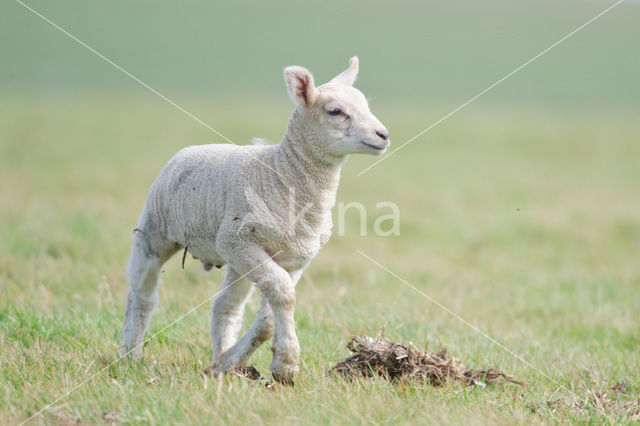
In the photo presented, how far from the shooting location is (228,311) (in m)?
5.21

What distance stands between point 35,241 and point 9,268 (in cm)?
134

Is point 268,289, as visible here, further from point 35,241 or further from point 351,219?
point 351,219

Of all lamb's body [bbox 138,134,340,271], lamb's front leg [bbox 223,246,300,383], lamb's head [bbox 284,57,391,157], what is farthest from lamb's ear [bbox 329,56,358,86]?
lamb's front leg [bbox 223,246,300,383]

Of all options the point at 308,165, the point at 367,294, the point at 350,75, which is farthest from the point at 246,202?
the point at 367,294

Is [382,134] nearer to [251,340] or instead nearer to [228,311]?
[251,340]

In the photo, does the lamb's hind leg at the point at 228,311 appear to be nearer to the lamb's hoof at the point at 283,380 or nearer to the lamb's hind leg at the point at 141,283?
the lamb's hind leg at the point at 141,283

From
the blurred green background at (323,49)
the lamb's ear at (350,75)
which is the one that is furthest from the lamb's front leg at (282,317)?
the blurred green background at (323,49)

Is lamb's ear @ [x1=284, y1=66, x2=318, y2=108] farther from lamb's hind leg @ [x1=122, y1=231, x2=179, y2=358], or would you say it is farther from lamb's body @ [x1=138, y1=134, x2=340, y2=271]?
lamb's hind leg @ [x1=122, y1=231, x2=179, y2=358]

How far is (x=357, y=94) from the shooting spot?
465cm

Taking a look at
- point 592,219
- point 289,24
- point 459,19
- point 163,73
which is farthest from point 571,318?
point 459,19

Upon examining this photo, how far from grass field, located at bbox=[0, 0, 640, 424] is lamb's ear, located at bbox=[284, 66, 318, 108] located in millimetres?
1619

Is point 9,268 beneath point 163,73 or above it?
beneath

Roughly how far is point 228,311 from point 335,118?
5.00 feet

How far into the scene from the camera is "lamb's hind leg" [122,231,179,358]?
5141 mm
